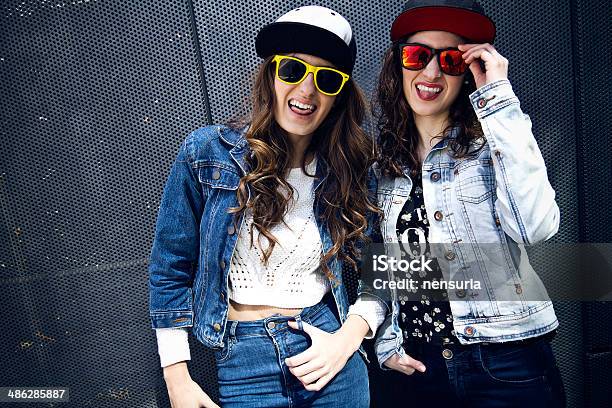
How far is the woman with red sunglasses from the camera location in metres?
1.55

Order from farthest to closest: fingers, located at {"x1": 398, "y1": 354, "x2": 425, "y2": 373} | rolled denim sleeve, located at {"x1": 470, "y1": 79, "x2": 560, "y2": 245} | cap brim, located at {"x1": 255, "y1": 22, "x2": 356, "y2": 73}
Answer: fingers, located at {"x1": 398, "y1": 354, "x2": 425, "y2": 373} → cap brim, located at {"x1": 255, "y1": 22, "x2": 356, "y2": 73} → rolled denim sleeve, located at {"x1": 470, "y1": 79, "x2": 560, "y2": 245}

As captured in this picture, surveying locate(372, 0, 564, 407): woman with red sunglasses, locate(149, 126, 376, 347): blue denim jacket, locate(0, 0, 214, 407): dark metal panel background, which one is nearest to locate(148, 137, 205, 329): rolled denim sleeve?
locate(149, 126, 376, 347): blue denim jacket

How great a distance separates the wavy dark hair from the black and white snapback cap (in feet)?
0.74

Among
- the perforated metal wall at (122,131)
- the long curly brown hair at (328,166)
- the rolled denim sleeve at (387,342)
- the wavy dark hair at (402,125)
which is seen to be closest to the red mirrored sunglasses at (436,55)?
the wavy dark hair at (402,125)

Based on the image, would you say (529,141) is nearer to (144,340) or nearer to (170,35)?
(170,35)

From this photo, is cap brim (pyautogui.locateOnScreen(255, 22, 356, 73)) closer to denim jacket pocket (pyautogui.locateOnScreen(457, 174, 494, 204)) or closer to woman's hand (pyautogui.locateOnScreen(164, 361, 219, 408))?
denim jacket pocket (pyautogui.locateOnScreen(457, 174, 494, 204))

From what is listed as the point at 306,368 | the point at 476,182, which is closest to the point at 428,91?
the point at 476,182

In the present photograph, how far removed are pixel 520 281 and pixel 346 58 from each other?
0.91 metres

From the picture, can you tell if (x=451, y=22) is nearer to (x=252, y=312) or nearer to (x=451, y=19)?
(x=451, y=19)

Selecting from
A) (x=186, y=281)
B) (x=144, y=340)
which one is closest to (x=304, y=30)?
(x=186, y=281)

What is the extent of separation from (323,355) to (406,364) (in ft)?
0.99

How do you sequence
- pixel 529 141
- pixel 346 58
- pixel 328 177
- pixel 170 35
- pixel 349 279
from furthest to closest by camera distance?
pixel 349 279 → pixel 170 35 → pixel 328 177 → pixel 346 58 → pixel 529 141

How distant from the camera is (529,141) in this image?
1.44 m

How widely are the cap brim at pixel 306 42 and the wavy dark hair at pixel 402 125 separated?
23cm
